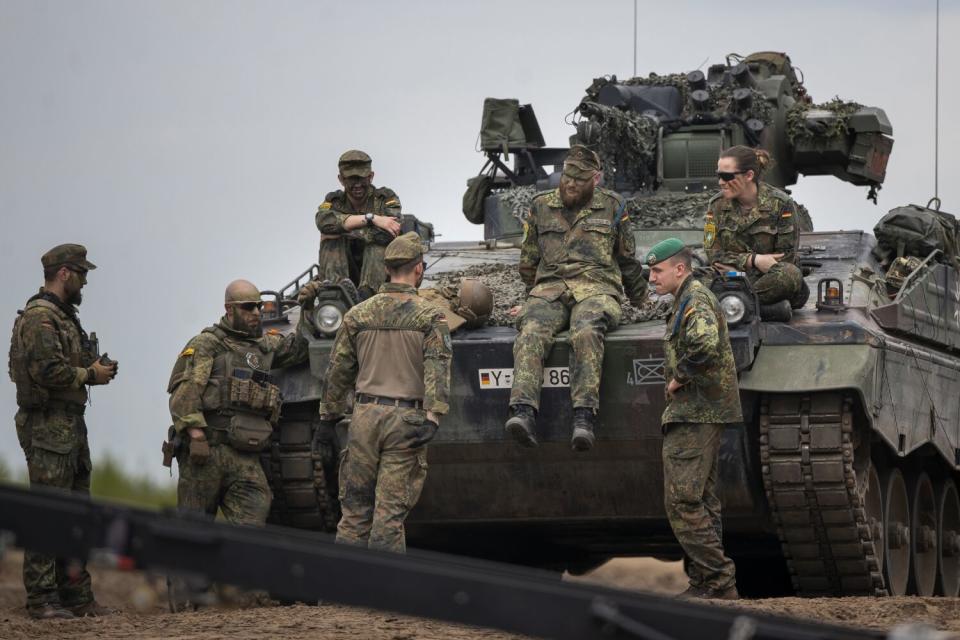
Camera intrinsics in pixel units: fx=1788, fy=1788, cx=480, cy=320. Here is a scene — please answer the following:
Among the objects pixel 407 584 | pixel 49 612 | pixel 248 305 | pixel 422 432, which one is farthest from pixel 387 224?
pixel 407 584

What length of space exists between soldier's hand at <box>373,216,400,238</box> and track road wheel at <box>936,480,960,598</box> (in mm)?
4205

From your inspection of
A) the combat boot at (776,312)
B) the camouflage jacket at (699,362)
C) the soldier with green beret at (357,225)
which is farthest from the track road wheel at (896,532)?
the soldier with green beret at (357,225)

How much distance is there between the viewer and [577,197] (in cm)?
1011

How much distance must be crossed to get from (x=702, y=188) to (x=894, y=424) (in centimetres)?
280

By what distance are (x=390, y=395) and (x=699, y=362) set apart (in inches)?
61.0

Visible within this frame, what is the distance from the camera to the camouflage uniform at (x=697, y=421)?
8984mm

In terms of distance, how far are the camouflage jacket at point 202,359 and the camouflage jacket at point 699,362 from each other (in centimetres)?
242

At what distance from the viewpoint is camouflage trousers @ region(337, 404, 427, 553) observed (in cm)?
882

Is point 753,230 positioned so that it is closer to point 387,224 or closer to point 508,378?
point 508,378

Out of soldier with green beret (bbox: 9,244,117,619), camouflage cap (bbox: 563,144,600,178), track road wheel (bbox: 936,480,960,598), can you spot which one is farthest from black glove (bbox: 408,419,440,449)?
track road wheel (bbox: 936,480,960,598)

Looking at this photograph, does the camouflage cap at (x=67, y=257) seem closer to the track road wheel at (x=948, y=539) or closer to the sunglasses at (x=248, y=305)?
the sunglasses at (x=248, y=305)

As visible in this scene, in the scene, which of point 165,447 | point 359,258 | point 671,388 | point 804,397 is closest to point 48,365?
point 165,447

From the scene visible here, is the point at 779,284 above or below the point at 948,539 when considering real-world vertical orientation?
above

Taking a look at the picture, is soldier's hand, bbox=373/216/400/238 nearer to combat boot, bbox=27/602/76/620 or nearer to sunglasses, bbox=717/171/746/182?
sunglasses, bbox=717/171/746/182
